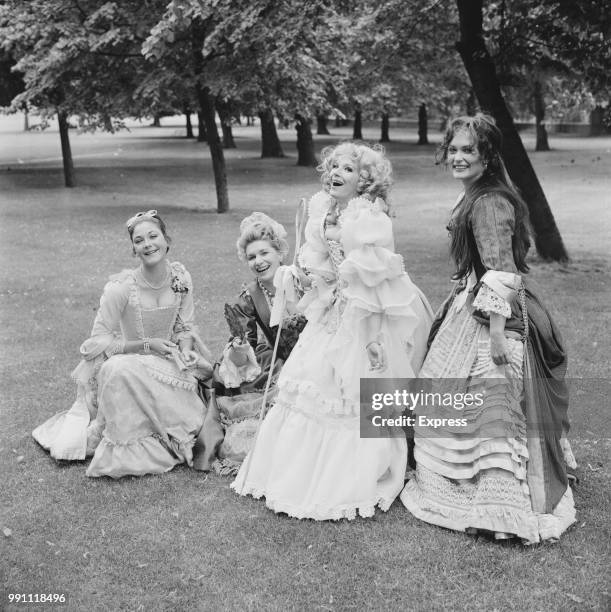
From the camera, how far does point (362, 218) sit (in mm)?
4188

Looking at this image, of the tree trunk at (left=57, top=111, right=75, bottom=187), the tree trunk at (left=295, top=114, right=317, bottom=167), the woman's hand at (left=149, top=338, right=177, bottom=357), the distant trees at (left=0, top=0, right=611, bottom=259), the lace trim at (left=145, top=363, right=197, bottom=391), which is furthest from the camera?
the tree trunk at (left=295, top=114, right=317, bottom=167)

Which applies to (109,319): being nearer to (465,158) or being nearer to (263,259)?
(263,259)

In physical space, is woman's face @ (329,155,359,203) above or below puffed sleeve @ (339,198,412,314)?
above

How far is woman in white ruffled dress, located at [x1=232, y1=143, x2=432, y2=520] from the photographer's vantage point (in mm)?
4184

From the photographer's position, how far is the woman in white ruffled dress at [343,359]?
4.18 metres

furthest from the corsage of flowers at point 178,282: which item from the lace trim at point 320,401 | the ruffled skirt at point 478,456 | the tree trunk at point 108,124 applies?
the tree trunk at point 108,124

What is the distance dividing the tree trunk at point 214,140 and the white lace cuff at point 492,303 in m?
12.6

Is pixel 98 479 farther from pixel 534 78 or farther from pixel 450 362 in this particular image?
pixel 534 78

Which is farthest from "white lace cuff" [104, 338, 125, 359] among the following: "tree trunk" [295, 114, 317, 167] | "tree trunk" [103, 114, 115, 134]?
"tree trunk" [295, 114, 317, 167]

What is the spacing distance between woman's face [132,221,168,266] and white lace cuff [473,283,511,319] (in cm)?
220

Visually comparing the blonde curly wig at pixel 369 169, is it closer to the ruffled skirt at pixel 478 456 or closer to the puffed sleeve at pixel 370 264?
the puffed sleeve at pixel 370 264

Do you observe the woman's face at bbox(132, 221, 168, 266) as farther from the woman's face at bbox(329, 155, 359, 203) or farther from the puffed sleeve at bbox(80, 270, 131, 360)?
the woman's face at bbox(329, 155, 359, 203)

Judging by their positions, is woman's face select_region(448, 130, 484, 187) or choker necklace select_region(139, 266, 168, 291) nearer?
woman's face select_region(448, 130, 484, 187)

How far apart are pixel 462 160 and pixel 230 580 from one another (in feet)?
8.18
